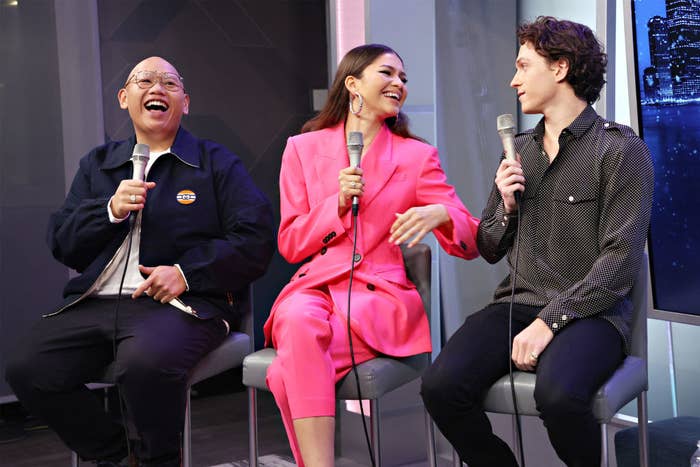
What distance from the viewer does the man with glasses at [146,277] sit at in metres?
2.69

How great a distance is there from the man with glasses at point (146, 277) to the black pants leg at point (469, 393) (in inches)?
31.9

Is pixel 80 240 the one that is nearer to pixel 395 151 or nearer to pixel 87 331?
pixel 87 331

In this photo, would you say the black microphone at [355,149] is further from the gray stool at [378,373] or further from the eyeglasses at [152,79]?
the eyeglasses at [152,79]

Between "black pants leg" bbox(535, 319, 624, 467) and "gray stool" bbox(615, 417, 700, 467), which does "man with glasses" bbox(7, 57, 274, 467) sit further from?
"gray stool" bbox(615, 417, 700, 467)

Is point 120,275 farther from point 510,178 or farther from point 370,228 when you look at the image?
point 510,178

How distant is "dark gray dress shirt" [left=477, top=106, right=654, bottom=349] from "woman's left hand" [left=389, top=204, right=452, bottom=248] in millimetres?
165

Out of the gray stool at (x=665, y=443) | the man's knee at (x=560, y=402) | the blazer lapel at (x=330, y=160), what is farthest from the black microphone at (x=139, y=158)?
the gray stool at (x=665, y=443)

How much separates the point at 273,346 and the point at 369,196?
56cm

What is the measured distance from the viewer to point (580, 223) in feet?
8.08

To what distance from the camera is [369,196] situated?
287 cm

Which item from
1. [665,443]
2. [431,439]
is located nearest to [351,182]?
[431,439]

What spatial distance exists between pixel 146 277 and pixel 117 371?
1.29ft

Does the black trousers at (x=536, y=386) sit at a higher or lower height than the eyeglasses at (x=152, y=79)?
lower

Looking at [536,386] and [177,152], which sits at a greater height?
[177,152]
